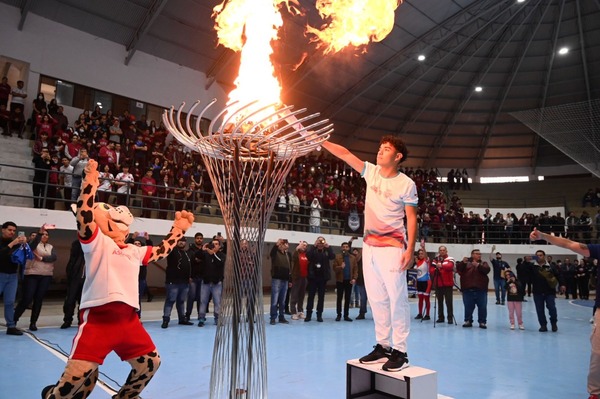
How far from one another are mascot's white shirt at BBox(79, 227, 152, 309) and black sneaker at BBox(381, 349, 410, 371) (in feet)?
5.90

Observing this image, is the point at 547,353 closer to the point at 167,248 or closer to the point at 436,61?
the point at 167,248

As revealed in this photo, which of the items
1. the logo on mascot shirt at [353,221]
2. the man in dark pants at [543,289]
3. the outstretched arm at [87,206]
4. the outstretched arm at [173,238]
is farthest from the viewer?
the logo on mascot shirt at [353,221]

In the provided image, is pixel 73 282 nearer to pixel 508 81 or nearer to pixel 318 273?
pixel 318 273

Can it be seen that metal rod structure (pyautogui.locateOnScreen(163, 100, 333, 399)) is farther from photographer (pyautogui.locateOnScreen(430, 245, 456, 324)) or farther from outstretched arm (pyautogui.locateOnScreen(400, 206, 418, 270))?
photographer (pyautogui.locateOnScreen(430, 245, 456, 324))

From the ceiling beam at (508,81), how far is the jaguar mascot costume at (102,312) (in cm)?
2066

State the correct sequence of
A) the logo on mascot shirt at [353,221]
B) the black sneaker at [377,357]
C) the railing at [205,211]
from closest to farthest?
1. the black sneaker at [377,357]
2. the railing at [205,211]
3. the logo on mascot shirt at [353,221]

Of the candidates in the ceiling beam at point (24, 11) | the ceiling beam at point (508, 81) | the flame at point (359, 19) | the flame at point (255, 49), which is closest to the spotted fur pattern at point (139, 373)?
the flame at point (255, 49)

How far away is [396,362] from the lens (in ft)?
10.0

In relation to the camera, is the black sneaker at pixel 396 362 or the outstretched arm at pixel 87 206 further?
the black sneaker at pixel 396 362

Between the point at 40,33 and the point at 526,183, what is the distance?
27.1 meters

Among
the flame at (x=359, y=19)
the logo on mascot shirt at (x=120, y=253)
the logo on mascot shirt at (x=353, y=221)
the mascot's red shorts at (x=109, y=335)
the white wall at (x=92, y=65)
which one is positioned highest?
the white wall at (x=92, y=65)

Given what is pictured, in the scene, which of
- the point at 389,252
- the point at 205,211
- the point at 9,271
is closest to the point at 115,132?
the point at 205,211

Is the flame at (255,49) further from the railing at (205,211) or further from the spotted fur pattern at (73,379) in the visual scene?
the railing at (205,211)

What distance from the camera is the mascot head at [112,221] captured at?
9.89ft
